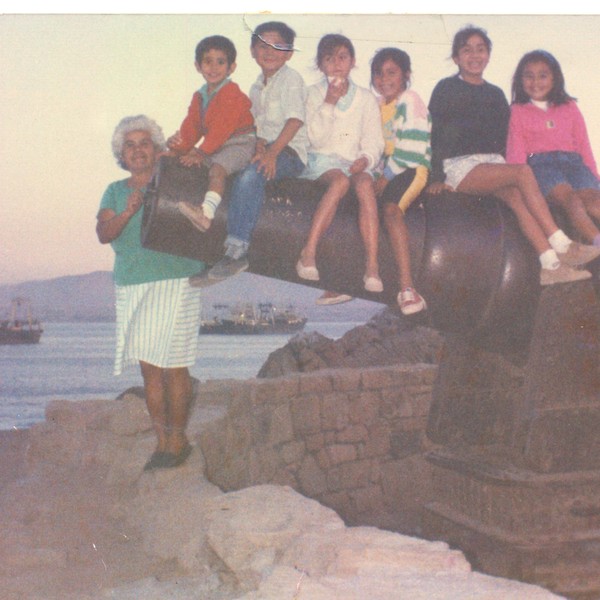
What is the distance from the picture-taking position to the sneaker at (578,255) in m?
3.29

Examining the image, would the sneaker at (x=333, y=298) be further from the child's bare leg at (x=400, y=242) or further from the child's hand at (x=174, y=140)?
the child's hand at (x=174, y=140)

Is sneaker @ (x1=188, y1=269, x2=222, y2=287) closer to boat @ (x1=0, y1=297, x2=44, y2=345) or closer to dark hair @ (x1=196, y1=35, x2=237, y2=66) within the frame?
boat @ (x1=0, y1=297, x2=44, y2=345)

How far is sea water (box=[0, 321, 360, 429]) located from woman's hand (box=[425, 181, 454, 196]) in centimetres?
92

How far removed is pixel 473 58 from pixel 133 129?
147cm

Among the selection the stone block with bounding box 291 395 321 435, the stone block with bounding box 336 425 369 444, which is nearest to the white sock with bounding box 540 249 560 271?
the stone block with bounding box 291 395 321 435

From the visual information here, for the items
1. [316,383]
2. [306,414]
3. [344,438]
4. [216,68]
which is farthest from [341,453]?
[216,68]

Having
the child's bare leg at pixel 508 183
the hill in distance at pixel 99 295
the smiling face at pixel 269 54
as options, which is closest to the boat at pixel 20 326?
the hill in distance at pixel 99 295

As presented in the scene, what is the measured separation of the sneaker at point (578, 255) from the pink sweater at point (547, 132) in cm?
44

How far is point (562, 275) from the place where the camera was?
3305mm

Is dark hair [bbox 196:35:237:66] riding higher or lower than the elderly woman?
higher

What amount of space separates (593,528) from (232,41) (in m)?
2.40

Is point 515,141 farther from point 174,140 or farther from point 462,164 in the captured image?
point 174,140

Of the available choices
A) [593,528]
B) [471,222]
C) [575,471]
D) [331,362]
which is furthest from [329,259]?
[331,362]

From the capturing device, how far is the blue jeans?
323 centimetres
